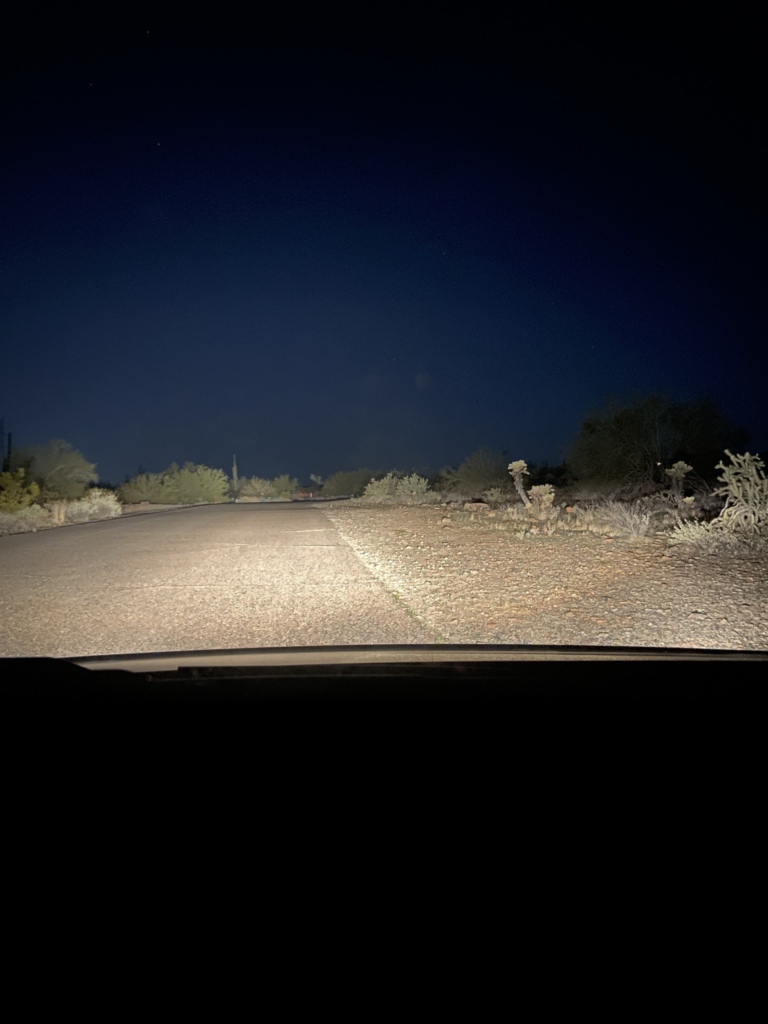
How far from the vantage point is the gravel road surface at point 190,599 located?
5.90m

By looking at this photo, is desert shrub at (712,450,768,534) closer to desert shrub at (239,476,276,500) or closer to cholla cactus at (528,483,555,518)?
cholla cactus at (528,483,555,518)

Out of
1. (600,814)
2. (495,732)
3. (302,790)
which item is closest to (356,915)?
(302,790)

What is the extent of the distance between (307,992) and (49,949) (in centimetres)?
51

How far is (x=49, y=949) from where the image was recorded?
1.15m

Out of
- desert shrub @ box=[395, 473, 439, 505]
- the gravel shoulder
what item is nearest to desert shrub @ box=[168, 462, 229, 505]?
desert shrub @ box=[395, 473, 439, 505]

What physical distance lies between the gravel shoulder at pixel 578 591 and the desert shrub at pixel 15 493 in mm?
19721

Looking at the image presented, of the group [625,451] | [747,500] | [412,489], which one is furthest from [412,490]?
[747,500]

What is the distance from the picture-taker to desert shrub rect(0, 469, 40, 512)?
25.7 m

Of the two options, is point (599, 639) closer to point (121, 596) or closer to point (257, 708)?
point (257, 708)

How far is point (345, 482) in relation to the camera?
6925cm

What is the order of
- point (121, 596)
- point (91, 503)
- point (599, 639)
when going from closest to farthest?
point (599, 639) < point (121, 596) < point (91, 503)

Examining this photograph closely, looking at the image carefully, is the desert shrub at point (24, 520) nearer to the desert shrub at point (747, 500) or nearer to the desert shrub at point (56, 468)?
the desert shrub at point (56, 468)

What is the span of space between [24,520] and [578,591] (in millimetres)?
21628

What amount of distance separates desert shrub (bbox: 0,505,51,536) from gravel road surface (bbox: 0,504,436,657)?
24.0 ft
